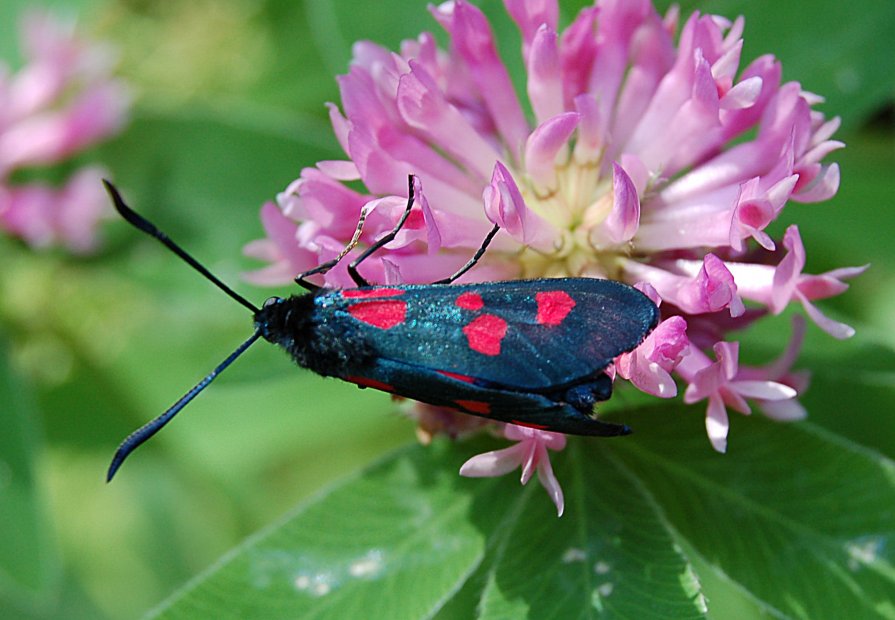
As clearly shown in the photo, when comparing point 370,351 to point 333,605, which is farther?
point 333,605

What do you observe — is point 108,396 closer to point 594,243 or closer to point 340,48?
point 340,48

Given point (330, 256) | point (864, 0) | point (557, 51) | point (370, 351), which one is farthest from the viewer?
point (864, 0)

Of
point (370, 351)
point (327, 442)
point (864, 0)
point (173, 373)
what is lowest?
point (327, 442)

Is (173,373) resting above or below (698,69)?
below

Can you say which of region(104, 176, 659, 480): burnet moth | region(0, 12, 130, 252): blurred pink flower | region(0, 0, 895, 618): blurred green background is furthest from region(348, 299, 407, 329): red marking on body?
region(0, 12, 130, 252): blurred pink flower

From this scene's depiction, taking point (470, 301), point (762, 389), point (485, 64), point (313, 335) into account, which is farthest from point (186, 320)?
point (762, 389)

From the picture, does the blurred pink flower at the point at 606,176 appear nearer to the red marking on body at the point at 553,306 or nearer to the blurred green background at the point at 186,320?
the red marking on body at the point at 553,306

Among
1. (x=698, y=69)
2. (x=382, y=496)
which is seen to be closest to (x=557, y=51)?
(x=698, y=69)
